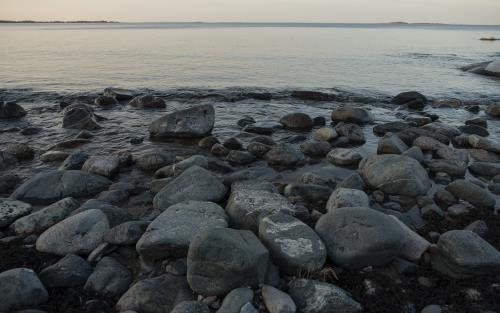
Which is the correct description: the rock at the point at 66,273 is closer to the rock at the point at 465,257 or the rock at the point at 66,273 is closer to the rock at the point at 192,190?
the rock at the point at 192,190

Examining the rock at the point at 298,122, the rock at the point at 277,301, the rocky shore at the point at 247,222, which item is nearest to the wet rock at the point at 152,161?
the rocky shore at the point at 247,222

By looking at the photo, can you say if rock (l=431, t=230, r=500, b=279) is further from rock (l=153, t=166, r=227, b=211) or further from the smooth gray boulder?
rock (l=153, t=166, r=227, b=211)

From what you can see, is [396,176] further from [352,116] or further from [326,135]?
[352,116]

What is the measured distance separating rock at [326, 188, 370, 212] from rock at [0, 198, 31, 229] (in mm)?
5965

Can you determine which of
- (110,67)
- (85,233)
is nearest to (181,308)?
(85,233)

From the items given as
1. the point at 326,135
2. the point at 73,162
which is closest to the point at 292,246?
the point at 73,162

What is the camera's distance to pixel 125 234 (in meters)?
6.70

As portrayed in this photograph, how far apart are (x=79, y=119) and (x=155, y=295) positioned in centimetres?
1144

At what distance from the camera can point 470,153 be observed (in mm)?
11969

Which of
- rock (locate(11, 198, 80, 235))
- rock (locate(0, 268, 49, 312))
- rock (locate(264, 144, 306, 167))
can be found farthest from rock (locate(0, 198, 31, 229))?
rock (locate(264, 144, 306, 167))

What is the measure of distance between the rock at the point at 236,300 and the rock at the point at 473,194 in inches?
223

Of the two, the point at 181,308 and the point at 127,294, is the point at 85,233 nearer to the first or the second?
the point at 127,294

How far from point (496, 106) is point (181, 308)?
17.5 meters

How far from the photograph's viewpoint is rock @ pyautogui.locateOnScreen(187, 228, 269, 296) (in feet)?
17.9
